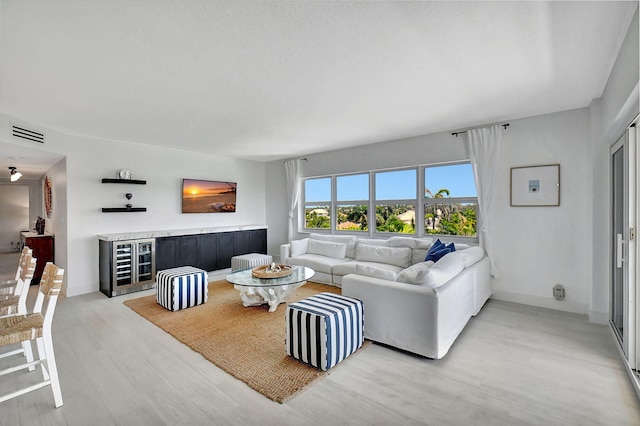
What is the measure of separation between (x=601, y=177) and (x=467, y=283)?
6.71 feet

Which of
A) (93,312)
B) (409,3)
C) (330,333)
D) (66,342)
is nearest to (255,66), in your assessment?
(409,3)

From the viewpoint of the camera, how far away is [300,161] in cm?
674

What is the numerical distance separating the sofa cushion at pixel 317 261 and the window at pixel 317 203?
1131mm

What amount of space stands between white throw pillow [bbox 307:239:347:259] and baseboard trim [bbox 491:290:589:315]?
2.50m

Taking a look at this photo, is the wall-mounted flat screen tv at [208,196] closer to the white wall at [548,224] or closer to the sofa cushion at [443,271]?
the sofa cushion at [443,271]

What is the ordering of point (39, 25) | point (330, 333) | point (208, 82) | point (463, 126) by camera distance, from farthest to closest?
point (463, 126)
point (208, 82)
point (330, 333)
point (39, 25)

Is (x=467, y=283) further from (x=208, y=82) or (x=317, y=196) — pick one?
(x=317, y=196)

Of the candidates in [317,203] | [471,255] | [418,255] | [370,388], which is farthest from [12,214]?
[471,255]

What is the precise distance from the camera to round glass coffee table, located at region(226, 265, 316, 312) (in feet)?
12.0

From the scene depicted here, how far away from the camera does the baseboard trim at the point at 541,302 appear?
3.70 metres

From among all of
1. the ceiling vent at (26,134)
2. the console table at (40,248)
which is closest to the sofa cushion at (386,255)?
the ceiling vent at (26,134)

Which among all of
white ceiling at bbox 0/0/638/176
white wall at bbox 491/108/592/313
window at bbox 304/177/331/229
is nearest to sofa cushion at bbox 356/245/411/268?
white wall at bbox 491/108/592/313

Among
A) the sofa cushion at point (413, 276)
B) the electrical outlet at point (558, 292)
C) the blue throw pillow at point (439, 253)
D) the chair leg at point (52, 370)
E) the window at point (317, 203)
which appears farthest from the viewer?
the window at point (317, 203)

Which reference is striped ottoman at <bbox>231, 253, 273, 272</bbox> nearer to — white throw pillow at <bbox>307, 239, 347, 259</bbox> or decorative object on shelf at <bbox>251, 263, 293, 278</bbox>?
white throw pillow at <bbox>307, 239, 347, 259</bbox>
